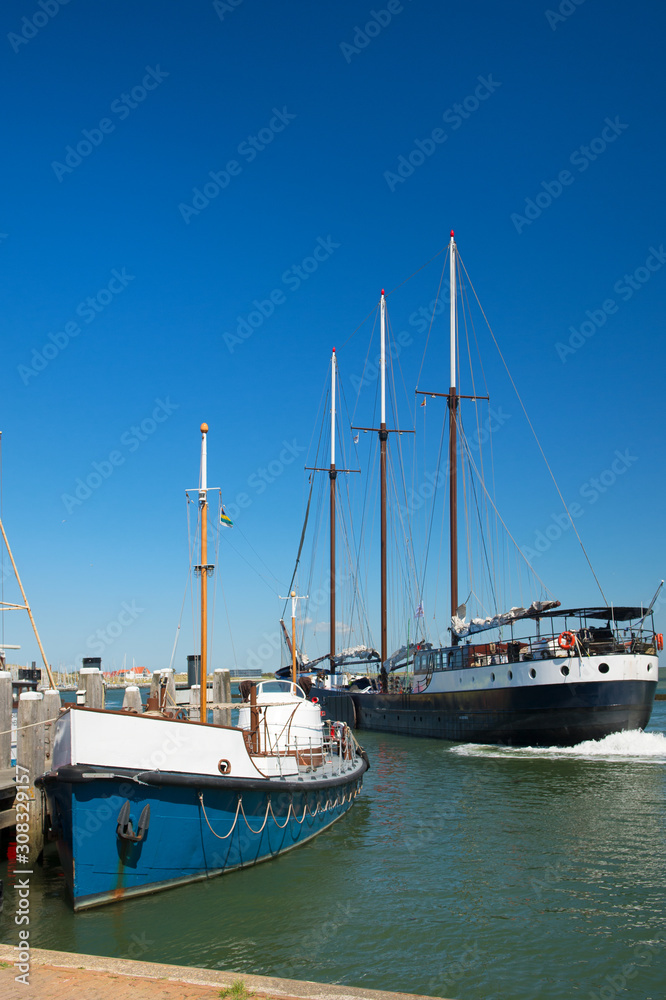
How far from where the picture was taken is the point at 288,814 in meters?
15.7

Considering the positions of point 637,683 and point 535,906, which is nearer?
point 535,906

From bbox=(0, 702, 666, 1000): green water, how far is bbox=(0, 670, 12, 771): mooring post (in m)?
2.19

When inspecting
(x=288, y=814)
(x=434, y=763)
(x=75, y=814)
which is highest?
(x=75, y=814)

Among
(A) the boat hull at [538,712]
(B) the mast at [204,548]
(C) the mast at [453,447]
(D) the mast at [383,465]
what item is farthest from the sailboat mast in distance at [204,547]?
(D) the mast at [383,465]

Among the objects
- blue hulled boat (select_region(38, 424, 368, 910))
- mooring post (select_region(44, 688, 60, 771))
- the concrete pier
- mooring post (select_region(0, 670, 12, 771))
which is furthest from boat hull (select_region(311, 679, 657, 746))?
the concrete pier

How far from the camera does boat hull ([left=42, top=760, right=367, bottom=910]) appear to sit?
11.9 meters

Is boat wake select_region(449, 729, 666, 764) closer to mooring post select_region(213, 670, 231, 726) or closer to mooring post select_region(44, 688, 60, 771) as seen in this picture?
mooring post select_region(213, 670, 231, 726)

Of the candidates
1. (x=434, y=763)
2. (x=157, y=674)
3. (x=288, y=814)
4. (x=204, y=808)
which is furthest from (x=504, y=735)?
(x=204, y=808)

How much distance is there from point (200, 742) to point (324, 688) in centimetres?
4624

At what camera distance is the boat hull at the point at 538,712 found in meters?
33.2

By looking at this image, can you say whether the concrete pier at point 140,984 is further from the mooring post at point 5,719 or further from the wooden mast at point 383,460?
the wooden mast at point 383,460

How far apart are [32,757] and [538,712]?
25.6 m

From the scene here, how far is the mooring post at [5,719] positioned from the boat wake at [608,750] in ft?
75.0

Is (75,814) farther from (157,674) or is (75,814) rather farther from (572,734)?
(572,734)
